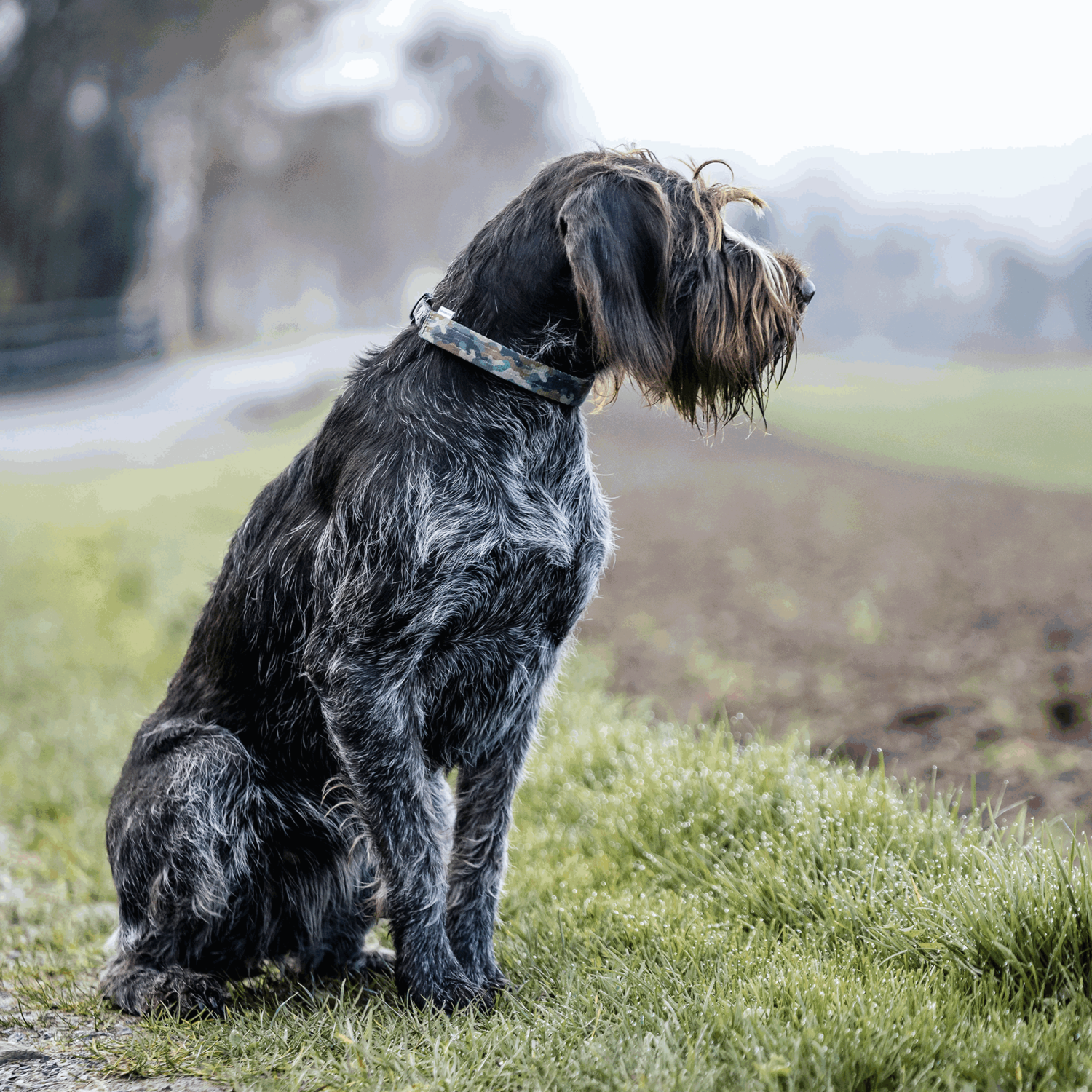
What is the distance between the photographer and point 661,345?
2.96 metres

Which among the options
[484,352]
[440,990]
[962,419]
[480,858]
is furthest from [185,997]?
[962,419]

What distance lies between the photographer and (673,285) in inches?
116

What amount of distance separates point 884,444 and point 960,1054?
15801mm

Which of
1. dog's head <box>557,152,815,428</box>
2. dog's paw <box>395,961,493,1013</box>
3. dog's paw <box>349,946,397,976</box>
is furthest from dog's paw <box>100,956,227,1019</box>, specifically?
dog's head <box>557,152,815,428</box>

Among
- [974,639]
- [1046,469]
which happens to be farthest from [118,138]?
[974,639]

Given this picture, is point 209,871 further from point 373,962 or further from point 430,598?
point 430,598

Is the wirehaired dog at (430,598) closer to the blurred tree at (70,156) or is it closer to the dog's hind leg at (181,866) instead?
the dog's hind leg at (181,866)

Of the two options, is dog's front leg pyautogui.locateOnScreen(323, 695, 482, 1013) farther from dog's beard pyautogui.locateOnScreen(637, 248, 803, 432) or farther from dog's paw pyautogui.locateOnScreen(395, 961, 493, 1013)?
dog's beard pyautogui.locateOnScreen(637, 248, 803, 432)

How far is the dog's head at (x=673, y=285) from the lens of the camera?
2.83 meters

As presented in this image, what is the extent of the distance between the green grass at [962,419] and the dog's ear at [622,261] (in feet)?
39.2

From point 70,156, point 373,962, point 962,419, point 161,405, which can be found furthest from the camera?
point 70,156

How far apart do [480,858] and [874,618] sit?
572cm

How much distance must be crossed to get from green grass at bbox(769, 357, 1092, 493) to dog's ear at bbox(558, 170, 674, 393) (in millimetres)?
11937

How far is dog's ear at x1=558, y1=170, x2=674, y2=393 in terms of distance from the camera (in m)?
2.80
